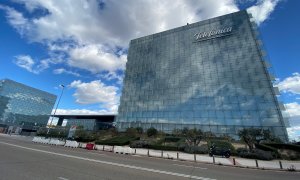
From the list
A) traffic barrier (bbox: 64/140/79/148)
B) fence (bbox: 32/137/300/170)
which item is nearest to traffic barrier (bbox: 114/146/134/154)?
fence (bbox: 32/137/300/170)

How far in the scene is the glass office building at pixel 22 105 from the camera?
378ft

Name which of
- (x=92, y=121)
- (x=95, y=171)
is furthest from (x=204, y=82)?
(x=92, y=121)

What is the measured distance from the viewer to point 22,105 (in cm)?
12738

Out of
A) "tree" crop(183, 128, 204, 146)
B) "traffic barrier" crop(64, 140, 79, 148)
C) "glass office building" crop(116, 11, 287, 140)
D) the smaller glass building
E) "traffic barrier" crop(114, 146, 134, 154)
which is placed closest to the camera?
"traffic barrier" crop(114, 146, 134, 154)

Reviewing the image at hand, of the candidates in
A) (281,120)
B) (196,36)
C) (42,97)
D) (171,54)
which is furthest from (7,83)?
(281,120)

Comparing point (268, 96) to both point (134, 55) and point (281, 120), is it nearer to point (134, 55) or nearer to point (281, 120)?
point (281, 120)

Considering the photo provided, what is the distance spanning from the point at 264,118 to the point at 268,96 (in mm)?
6837

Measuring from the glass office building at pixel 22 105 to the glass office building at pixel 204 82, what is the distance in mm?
88528

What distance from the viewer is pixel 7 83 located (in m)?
118

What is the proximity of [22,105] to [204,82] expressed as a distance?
138m

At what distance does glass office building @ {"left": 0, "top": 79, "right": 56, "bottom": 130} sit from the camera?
11507 cm

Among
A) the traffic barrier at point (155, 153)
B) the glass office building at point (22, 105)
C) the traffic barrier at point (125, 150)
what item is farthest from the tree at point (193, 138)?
the glass office building at point (22, 105)

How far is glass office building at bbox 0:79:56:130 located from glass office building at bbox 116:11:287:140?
88.5 meters

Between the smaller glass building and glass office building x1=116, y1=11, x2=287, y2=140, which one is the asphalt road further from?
the smaller glass building
